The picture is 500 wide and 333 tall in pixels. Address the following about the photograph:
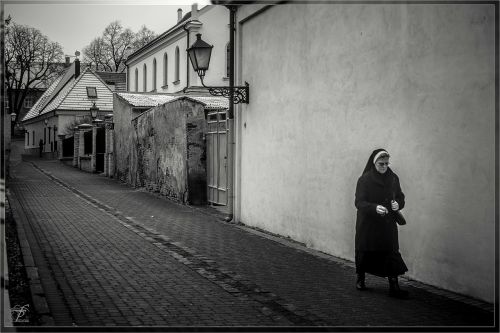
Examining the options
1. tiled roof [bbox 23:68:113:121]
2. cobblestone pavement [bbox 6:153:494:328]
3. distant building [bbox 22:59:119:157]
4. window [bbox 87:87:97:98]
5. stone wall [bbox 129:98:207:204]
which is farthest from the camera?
window [bbox 87:87:97:98]

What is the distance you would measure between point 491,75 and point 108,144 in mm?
21710

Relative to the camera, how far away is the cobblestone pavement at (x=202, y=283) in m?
5.98

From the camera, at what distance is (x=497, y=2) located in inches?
255

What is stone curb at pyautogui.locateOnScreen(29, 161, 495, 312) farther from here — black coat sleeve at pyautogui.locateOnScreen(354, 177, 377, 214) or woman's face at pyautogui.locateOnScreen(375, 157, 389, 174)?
woman's face at pyautogui.locateOnScreen(375, 157, 389, 174)

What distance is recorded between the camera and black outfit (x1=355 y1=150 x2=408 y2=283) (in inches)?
277

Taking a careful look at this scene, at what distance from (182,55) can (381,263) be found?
1305 inches

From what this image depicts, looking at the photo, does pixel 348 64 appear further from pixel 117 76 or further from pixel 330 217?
pixel 117 76

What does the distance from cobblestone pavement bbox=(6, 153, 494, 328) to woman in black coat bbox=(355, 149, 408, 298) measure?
34 cm

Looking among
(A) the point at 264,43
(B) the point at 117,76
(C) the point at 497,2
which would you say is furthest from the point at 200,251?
(B) the point at 117,76

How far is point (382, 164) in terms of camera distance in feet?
23.0

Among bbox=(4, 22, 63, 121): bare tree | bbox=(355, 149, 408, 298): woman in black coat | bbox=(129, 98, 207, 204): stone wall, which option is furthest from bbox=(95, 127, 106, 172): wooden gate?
bbox=(355, 149, 408, 298): woman in black coat

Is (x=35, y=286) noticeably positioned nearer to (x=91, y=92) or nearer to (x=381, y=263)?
(x=381, y=263)

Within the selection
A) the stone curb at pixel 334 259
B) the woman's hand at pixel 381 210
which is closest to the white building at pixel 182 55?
the stone curb at pixel 334 259
